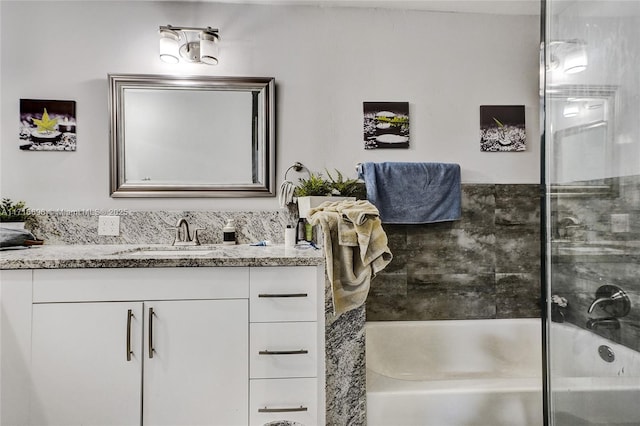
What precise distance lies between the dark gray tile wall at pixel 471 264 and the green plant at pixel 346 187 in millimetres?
346

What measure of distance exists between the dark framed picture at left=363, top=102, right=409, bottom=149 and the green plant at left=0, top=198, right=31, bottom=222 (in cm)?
204

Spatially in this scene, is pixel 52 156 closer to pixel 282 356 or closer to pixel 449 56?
pixel 282 356

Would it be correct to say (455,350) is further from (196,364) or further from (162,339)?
Answer: (162,339)

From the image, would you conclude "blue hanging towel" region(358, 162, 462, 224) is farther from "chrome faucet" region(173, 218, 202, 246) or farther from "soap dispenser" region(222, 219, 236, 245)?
"chrome faucet" region(173, 218, 202, 246)

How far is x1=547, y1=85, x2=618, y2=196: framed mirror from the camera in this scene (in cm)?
91

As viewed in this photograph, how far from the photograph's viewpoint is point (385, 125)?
90.3 inches

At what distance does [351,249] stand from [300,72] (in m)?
1.31

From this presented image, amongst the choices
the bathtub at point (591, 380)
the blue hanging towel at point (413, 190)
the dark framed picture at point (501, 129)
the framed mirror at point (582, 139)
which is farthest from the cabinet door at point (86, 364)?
the dark framed picture at point (501, 129)

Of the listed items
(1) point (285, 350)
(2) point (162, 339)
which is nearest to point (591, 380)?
(1) point (285, 350)

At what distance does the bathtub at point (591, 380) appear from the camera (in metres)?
0.88

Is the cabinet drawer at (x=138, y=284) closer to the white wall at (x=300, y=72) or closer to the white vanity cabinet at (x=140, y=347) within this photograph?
the white vanity cabinet at (x=140, y=347)

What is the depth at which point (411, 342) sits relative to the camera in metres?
2.22

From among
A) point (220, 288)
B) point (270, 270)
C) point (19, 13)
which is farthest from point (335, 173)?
point (19, 13)

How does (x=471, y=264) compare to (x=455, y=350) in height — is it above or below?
above
